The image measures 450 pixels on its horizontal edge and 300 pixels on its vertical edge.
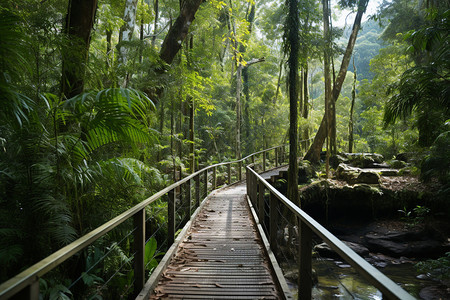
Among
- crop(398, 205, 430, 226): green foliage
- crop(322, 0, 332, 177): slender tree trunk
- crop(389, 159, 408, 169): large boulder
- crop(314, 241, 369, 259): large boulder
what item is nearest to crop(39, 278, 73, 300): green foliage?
crop(314, 241, 369, 259): large boulder

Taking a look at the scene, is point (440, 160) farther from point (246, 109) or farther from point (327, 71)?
point (246, 109)

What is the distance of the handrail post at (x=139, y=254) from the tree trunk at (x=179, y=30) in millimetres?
5533

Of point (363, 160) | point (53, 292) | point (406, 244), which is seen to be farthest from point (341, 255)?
point (363, 160)

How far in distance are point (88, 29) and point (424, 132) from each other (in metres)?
7.98

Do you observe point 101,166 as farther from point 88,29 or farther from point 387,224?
point 387,224

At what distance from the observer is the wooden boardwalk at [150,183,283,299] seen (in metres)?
3.11

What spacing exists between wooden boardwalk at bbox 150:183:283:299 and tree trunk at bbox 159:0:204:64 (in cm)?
452

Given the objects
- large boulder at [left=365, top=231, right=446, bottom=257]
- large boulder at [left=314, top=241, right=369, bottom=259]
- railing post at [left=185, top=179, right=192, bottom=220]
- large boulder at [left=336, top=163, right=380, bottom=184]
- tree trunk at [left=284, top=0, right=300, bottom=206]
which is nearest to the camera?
railing post at [left=185, top=179, right=192, bottom=220]

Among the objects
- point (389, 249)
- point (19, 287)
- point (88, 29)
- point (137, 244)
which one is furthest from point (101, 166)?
point (389, 249)

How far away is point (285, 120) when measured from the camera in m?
26.6

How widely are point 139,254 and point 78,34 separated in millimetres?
2896

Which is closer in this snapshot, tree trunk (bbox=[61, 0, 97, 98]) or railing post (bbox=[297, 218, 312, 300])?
railing post (bbox=[297, 218, 312, 300])

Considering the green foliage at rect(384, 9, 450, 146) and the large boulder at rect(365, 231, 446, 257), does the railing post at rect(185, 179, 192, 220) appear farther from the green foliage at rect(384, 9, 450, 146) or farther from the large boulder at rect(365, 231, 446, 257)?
the large boulder at rect(365, 231, 446, 257)

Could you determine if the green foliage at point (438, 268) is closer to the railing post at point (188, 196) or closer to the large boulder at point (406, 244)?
the large boulder at point (406, 244)
